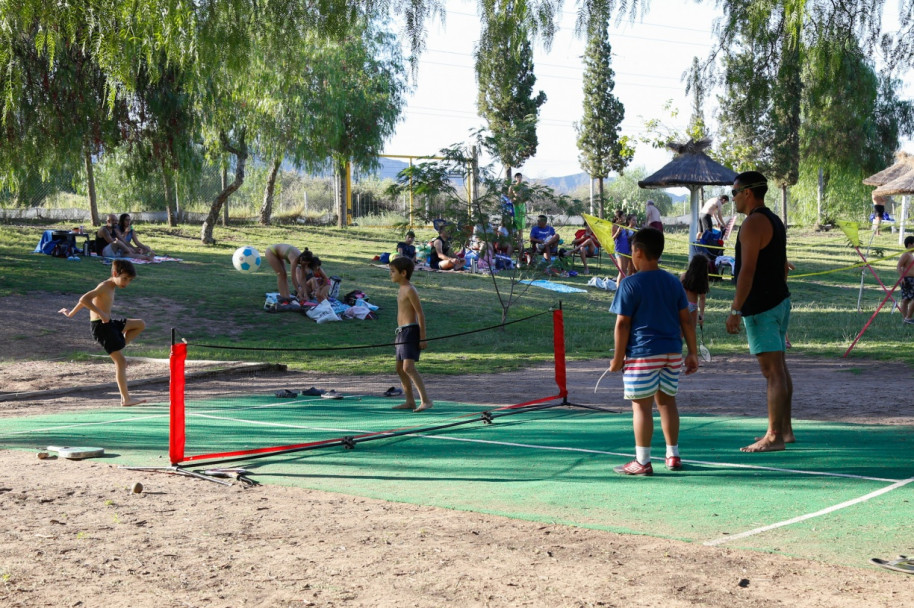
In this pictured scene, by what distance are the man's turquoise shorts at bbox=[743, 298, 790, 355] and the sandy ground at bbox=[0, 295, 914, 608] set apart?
2396mm

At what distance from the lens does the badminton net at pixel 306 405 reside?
7.80 meters

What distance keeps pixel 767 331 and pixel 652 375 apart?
1.24 metres

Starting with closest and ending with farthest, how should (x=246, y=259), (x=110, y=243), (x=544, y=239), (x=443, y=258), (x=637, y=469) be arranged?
1. (x=637, y=469)
2. (x=246, y=259)
3. (x=110, y=243)
4. (x=544, y=239)
5. (x=443, y=258)

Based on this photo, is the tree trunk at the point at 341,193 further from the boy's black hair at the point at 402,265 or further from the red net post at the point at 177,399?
the red net post at the point at 177,399

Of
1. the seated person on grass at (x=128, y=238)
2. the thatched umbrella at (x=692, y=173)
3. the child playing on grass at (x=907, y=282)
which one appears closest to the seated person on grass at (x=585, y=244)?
the thatched umbrella at (x=692, y=173)

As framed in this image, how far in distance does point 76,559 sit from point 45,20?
6.72 metres

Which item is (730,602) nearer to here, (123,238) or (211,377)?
(211,377)

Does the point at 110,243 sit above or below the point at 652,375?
above

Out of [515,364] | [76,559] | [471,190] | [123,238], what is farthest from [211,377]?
[123,238]

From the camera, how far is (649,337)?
244 inches

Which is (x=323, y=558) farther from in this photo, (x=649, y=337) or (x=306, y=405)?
(x=306, y=405)

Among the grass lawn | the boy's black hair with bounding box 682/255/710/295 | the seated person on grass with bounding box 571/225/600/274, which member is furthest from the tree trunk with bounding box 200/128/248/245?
the boy's black hair with bounding box 682/255/710/295

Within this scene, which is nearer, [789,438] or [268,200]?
[789,438]

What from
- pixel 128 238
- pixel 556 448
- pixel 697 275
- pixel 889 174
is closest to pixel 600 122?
pixel 889 174
